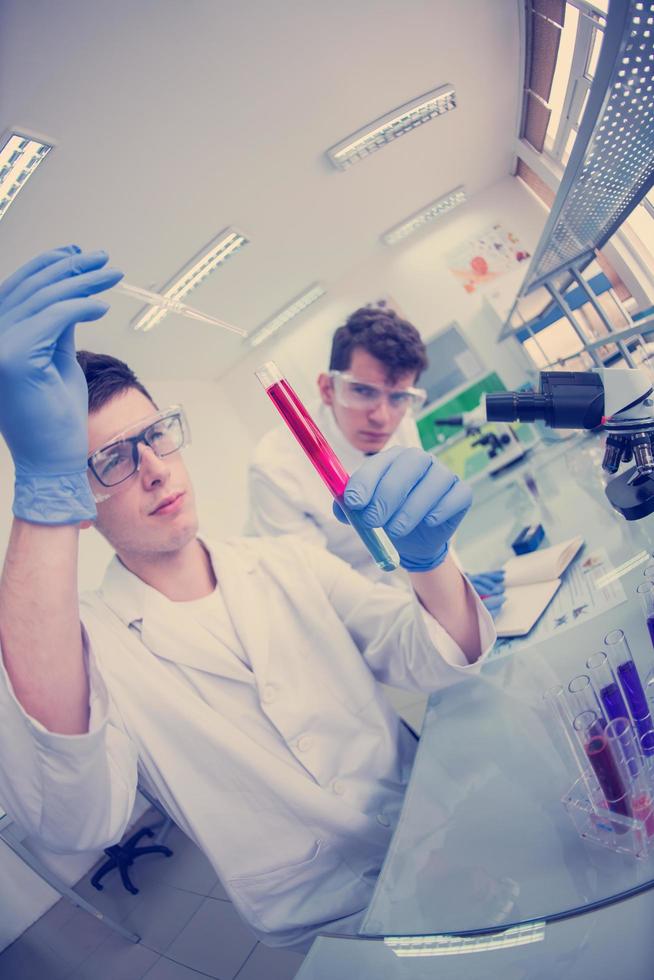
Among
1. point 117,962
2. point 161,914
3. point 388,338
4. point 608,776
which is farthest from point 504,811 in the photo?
point 388,338

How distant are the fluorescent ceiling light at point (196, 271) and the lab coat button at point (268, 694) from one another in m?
0.98

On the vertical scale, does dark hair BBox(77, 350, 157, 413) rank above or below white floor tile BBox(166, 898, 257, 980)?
above

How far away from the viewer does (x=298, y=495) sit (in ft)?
6.91

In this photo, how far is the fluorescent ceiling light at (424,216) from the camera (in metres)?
1.30

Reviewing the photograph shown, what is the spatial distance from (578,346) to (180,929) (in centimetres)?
189

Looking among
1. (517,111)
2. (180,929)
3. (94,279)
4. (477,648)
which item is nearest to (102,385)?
(94,279)

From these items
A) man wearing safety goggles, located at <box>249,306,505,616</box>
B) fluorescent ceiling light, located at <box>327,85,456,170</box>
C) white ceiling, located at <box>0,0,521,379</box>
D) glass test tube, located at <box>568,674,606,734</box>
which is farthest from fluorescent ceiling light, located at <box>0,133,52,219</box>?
glass test tube, located at <box>568,674,606,734</box>

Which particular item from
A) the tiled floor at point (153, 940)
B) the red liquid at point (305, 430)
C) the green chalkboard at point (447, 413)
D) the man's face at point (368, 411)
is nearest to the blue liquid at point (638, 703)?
the red liquid at point (305, 430)

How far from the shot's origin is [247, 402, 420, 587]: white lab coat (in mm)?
2064

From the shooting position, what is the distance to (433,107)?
3.75 ft

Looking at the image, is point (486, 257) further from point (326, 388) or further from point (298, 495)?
point (298, 495)

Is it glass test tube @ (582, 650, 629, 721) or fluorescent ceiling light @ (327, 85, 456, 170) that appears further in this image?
fluorescent ceiling light @ (327, 85, 456, 170)

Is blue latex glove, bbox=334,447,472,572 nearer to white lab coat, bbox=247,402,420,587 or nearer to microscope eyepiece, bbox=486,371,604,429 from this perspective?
microscope eyepiece, bbox=486,371,604,429

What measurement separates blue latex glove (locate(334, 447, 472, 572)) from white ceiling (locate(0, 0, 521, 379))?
83cm
